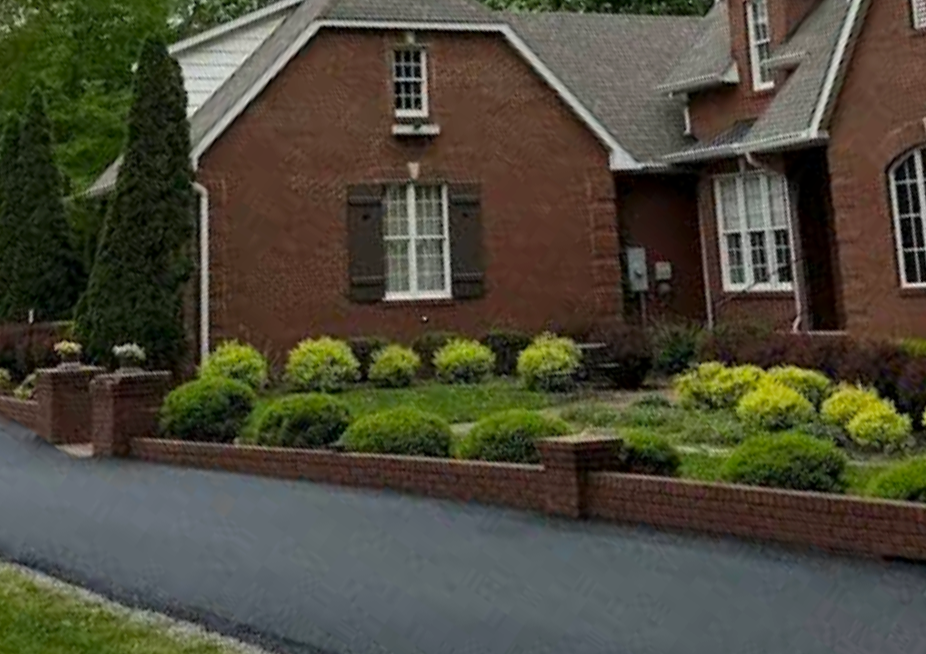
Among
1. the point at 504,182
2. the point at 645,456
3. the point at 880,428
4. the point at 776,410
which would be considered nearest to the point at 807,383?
the point at 776,410

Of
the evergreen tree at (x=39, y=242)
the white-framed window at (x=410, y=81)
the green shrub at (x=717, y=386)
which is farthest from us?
the evergreen tree at (x=39, y=242)

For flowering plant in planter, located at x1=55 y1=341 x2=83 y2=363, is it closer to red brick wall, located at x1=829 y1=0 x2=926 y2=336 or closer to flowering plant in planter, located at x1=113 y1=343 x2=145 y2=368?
flowering plant in planter, located at x1=113 y1=343 x2=145 y2=368

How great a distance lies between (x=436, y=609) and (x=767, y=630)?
213 centimetres

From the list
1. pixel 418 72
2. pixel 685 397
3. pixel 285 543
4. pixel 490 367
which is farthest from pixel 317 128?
pixel 285 543

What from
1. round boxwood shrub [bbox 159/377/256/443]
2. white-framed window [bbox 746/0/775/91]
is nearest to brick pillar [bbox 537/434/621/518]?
round boxwood shrub [bbox 159/377/256/443]

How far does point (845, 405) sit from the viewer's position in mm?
11648

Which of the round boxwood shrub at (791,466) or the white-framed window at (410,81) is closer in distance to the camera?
the round boxwood shrub at (791,466)

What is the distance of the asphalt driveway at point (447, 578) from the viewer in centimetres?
623

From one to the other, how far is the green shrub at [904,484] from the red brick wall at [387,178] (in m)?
12.2

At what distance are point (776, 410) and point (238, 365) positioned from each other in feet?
29.5

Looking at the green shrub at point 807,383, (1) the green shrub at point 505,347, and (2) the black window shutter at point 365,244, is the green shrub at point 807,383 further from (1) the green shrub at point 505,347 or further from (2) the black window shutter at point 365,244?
(2) the black window shutter at point 365,244

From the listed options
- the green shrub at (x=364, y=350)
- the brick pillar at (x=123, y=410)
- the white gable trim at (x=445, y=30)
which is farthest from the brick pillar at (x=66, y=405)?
the white gable trim at (x=445, y=30)

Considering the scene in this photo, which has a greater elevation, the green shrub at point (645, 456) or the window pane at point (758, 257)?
the window pane at point (758, 257)

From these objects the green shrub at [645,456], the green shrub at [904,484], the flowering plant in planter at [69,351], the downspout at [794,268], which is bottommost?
the green shrub at [904,484]
